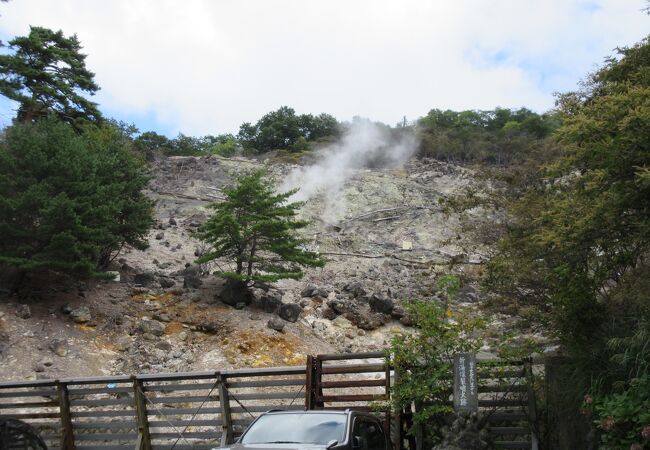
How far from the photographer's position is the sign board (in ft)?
26.1

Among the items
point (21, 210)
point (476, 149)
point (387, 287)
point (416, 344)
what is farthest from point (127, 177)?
point (476, 149)

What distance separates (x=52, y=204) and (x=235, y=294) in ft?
21.6

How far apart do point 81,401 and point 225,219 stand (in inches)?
377

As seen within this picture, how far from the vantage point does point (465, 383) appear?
8.03 m

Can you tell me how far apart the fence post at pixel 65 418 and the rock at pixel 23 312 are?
7.70 meters

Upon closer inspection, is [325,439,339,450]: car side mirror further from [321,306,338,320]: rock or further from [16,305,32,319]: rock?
[321,306,338,320]: rock

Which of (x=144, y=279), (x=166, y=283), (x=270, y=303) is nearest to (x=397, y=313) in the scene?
(x=270, y=303)

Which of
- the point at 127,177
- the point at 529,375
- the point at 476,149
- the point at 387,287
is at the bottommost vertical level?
the point at 529,375

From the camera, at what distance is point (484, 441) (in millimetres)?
8164

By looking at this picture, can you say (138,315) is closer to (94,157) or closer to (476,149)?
(94,157)

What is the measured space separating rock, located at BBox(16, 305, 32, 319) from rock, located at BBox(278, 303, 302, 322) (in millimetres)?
7685

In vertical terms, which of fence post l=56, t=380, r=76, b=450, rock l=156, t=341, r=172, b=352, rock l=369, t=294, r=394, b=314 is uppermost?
rock l=369, t=294, r=394, b=314

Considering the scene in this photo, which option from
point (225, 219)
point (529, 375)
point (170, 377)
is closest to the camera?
point (529, 375)

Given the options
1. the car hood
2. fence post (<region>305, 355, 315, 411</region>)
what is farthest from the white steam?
the car hood
